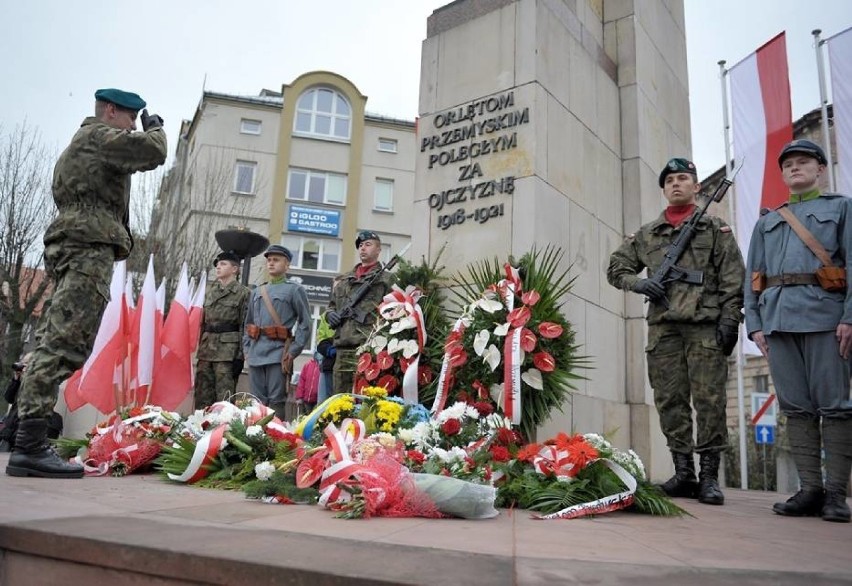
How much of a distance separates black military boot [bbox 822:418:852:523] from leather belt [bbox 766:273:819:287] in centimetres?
76

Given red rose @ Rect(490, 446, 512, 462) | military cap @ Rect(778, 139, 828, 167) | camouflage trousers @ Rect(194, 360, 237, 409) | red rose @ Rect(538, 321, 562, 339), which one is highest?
military cap @ Rect(778, 139, 828, 167)

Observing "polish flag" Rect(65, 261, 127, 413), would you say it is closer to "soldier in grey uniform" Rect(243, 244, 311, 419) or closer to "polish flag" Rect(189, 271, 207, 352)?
"polish flag" Rect(189, 271, 207, 352)

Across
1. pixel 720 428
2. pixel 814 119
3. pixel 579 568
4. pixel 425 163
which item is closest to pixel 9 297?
pixel 425 163

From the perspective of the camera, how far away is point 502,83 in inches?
252

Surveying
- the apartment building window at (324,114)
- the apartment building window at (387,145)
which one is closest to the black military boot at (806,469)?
the apartment building window at (324,114)

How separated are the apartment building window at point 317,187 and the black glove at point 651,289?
28960 mm

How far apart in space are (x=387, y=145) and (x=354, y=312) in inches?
1154

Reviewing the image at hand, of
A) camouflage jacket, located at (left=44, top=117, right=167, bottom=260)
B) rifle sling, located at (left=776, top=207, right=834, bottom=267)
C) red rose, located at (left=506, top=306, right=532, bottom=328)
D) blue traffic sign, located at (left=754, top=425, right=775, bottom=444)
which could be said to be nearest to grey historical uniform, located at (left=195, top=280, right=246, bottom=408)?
camouflage jacket, located at (left=44, top=117, right=167, bottom=260)

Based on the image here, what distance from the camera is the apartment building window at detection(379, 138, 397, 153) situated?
34.6m

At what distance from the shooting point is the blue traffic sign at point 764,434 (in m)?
18.4

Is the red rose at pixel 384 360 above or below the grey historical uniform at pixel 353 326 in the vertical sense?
below

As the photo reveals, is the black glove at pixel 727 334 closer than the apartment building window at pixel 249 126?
Yes

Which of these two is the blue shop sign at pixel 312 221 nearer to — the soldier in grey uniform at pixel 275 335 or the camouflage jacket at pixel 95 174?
the soldier in grey uniform at pixel 275 335

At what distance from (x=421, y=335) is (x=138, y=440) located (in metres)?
2.16
